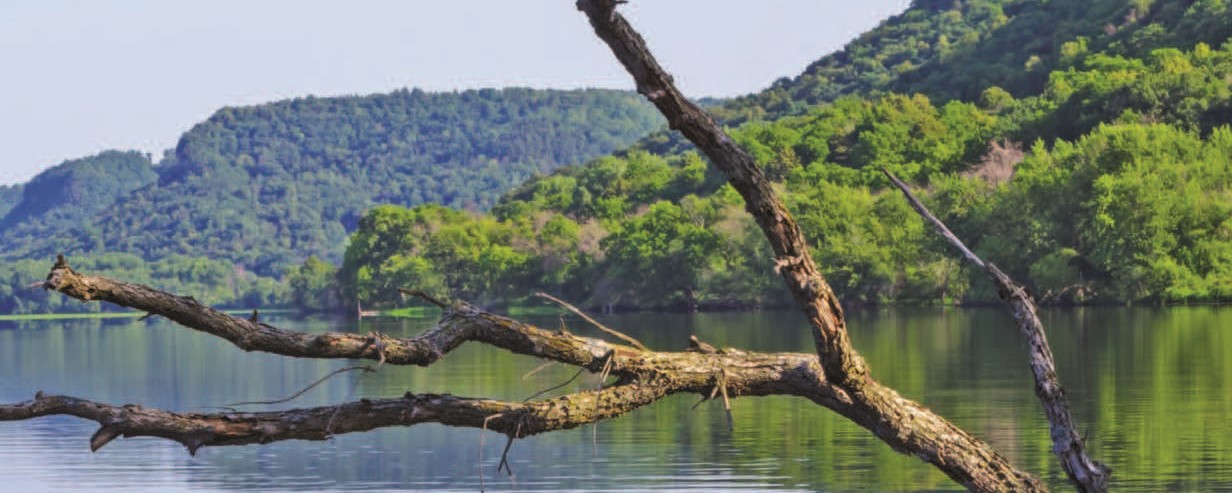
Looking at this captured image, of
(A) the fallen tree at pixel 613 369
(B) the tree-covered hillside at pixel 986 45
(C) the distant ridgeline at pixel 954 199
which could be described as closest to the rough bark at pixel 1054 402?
(A) the fallen tree at pixel 613 369

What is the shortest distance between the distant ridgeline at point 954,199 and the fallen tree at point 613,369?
6419 centimetres

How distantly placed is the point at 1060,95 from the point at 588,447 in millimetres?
80968

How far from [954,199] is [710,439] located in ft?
207

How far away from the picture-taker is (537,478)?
2236cm

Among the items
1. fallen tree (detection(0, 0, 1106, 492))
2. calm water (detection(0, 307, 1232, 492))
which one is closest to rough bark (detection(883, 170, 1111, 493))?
fallen tree (detection(0, 0, 1106, 492))

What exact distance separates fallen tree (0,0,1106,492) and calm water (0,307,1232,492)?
508 centimetres

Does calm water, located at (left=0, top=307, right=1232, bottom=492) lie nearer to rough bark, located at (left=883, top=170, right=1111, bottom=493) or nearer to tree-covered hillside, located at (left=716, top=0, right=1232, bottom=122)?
rough bark, located at (left=883, top=170, right=1111, bottom=493)

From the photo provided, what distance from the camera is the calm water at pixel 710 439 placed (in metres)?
21.7

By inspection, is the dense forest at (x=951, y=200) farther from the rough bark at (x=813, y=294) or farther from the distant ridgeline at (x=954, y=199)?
the rough bark at (x=813, y=294)

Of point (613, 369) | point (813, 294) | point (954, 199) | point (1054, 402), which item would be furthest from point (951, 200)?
point (813, 294)

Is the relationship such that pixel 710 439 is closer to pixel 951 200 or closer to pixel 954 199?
pixel 954 199

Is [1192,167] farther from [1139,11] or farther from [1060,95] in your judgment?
[1139,11]

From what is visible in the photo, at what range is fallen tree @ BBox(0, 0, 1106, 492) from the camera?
7.39 meters

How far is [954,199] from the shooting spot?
286 feet
